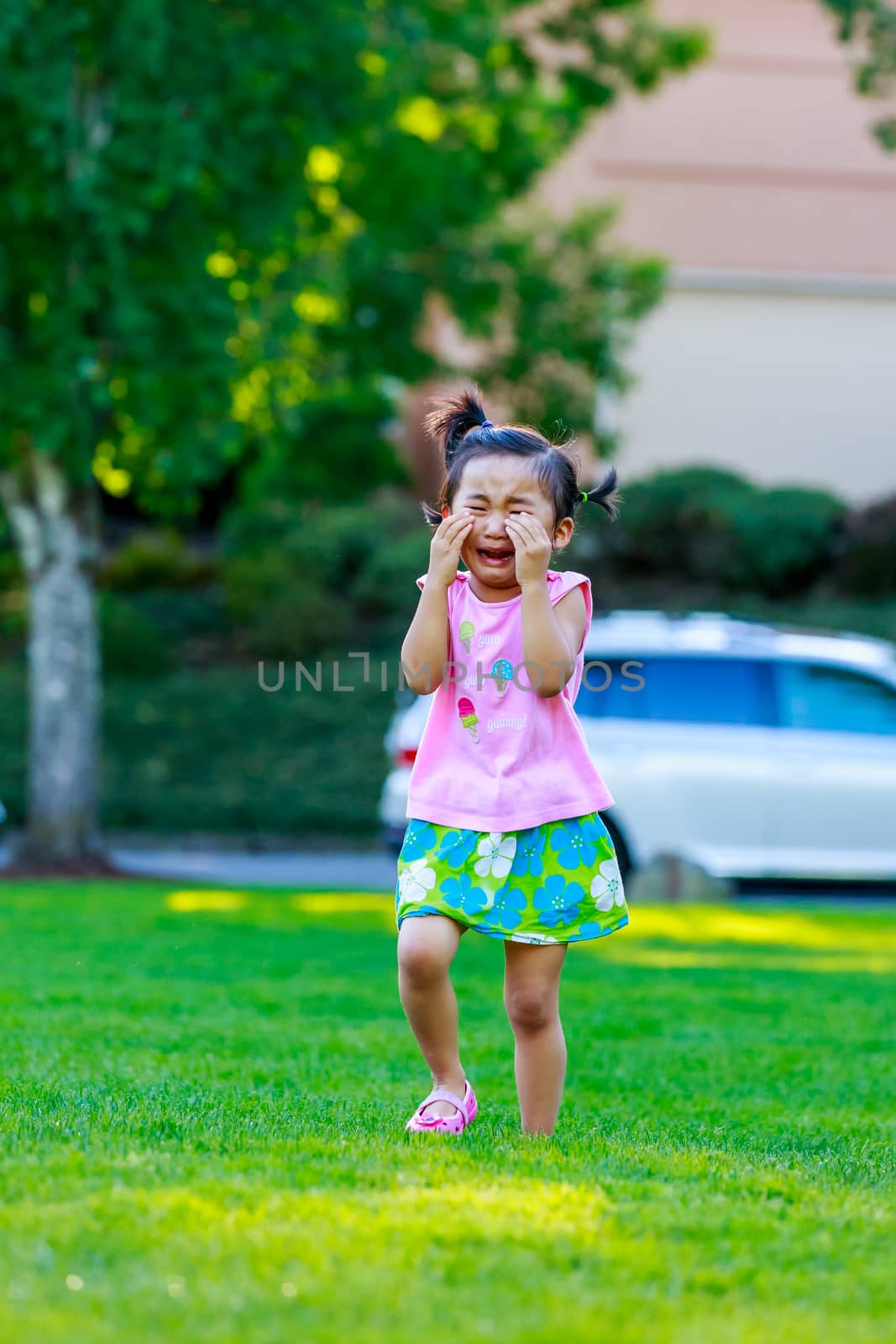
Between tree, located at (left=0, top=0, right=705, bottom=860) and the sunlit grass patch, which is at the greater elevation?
tree, located at (left=0, top=0, right=705, bottom=860)

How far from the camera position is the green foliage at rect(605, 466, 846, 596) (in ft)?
65.1

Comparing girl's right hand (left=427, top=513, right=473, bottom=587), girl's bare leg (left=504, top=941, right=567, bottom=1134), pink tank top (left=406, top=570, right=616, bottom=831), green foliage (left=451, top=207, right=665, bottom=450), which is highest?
green foliage (left=451, top=207, right=665, bottom=450)

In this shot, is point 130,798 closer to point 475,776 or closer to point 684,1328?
point 475,776

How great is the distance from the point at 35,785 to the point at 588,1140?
1005 centimetres

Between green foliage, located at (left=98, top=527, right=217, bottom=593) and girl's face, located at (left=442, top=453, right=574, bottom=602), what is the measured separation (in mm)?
17334

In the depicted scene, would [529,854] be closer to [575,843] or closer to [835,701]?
[575,843]

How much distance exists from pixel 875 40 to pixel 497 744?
36.5ft

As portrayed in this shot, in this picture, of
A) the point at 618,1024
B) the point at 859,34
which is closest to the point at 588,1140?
the point at 618,1024

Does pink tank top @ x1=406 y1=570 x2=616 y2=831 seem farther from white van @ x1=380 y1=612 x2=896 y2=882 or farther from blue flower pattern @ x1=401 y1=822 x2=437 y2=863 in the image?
white van @ x1=380 y1=612 x2=896 y2=882

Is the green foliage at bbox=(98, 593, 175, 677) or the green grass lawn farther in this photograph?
the green foliage at bbox=(98, 593, 175, 677)

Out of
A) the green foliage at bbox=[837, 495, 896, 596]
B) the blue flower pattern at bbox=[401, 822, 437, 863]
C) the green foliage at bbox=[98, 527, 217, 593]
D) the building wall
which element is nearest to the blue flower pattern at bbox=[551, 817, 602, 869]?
the blue flower pattern at bbox=[401, 822, 437, 863]

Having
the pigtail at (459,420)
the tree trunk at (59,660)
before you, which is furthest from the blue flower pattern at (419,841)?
the tree trunk at (59,660)

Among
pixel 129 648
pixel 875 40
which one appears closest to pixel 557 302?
pixel 875 40

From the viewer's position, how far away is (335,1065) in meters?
5.10
